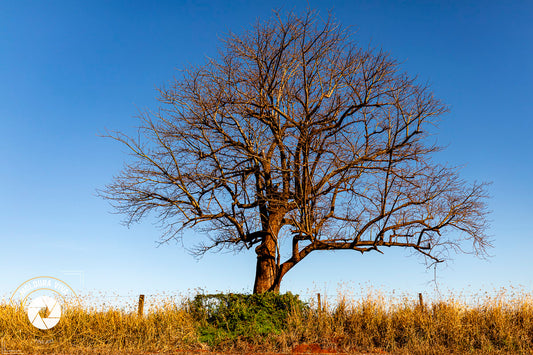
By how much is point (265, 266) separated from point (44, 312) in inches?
226

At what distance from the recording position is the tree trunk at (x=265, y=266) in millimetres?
A: 11938

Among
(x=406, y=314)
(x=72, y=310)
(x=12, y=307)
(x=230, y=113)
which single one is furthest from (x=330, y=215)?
(x=12, y=307)

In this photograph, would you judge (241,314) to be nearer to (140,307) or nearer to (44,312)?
(140,307)

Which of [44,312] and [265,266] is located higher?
[265,266]

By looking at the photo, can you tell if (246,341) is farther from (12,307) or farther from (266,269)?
(12,307)

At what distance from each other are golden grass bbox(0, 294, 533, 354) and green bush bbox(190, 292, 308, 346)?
7.1 inches

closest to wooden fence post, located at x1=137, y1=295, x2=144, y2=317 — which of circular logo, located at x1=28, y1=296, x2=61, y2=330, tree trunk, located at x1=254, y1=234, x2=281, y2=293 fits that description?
circular logo, located at x1=28, y1=296, x2=61, y2=330

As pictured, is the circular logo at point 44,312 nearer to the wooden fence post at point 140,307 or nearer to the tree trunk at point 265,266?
the wooden fence post at point 140,307

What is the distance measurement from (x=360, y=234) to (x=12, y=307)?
9.38 metres

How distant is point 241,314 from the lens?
33.5ft

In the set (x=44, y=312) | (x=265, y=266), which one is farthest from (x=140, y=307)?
(x=265, y=266)

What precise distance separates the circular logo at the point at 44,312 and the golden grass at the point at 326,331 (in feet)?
0.66

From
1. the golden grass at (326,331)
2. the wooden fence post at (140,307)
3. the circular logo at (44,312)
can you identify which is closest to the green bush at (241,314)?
the golden grass at (326,331)

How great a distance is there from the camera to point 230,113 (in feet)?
37.4
